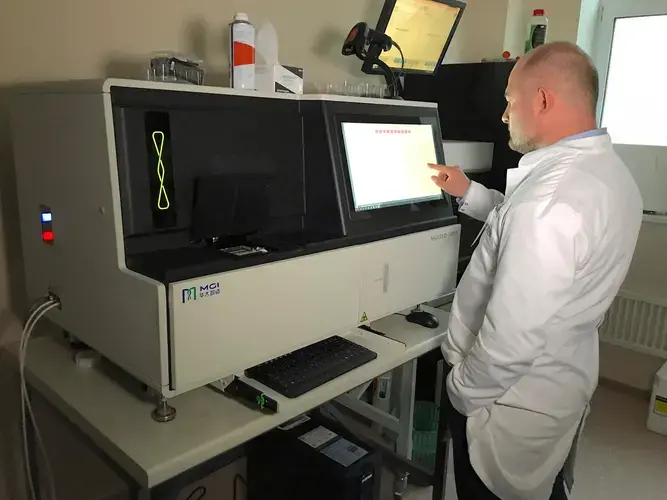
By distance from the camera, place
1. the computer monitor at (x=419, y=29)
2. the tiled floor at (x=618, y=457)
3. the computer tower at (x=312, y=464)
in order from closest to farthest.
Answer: the computer tower at (x=312, y=464) < the computer monitor at (x=419, y=29) < the tiled floor at (x=618, y=457)

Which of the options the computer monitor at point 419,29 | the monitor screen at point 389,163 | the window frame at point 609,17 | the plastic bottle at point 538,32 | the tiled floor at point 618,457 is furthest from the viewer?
the window frame at point 609,17

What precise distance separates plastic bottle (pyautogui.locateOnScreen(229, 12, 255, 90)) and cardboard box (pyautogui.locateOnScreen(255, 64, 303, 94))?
0.17 feet

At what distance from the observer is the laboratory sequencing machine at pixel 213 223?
1.14 m

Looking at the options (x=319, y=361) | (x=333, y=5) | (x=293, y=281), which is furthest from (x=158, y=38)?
(x=319, y=361)

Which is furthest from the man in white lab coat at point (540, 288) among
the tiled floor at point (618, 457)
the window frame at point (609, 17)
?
the window frame at point (609, 17)

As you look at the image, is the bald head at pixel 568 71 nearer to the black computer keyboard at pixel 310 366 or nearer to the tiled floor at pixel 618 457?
the black computer keyboard at pixel 310 366

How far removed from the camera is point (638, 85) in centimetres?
299

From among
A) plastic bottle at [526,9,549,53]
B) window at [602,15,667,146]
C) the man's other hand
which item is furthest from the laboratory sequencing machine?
window at [602,15,667,146]

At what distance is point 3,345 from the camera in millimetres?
1582

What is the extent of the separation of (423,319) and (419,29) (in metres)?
1.17

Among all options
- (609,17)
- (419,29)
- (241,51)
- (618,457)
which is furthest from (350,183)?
(609,17)

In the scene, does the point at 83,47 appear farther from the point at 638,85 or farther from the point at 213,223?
the point at 638,85

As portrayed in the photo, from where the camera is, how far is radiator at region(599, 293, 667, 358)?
9.45 feet

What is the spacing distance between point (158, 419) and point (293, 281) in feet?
1.37
